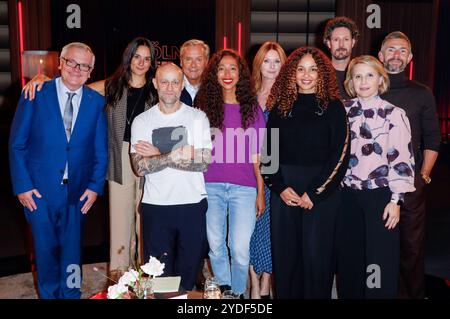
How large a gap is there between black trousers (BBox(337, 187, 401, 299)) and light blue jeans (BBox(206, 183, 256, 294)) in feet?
1.77

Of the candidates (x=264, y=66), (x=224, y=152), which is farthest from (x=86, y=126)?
(x=264, y=66)

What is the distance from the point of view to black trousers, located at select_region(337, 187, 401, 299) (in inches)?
107

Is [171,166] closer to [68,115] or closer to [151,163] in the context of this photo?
[151,163]

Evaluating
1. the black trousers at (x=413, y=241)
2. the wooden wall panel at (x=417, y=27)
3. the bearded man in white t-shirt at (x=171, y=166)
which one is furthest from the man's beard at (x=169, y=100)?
the wooden wall panel at (x=417, y=27)

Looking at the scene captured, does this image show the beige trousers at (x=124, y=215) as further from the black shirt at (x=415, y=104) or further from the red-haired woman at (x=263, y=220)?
the black shirt at (x=415, y=104)

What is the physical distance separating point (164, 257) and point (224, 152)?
2.33 feet

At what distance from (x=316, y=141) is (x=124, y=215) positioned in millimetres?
1348

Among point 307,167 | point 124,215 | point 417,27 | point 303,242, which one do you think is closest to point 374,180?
point 307,167

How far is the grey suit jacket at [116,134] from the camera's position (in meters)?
3.03

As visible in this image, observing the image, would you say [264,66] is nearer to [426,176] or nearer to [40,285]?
[426,176]

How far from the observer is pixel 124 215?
3.16 metres

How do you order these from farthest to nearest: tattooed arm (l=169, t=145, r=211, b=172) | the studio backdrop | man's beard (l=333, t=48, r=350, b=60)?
1. the studio backdrop
2. man's beard (l=333, t=48, r=350, b=60)
3. tattooed arm (l=169, t=145, r=211, b=172)

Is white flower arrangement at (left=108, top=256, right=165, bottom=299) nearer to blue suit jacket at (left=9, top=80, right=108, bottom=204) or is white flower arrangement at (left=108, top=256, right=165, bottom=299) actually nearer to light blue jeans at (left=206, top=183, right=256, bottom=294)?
light blue jeans at (left=206, top=183, right=256, bottom=294)

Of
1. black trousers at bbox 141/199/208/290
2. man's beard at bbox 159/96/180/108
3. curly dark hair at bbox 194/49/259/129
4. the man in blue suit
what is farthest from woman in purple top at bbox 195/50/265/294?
the man in blue suit
